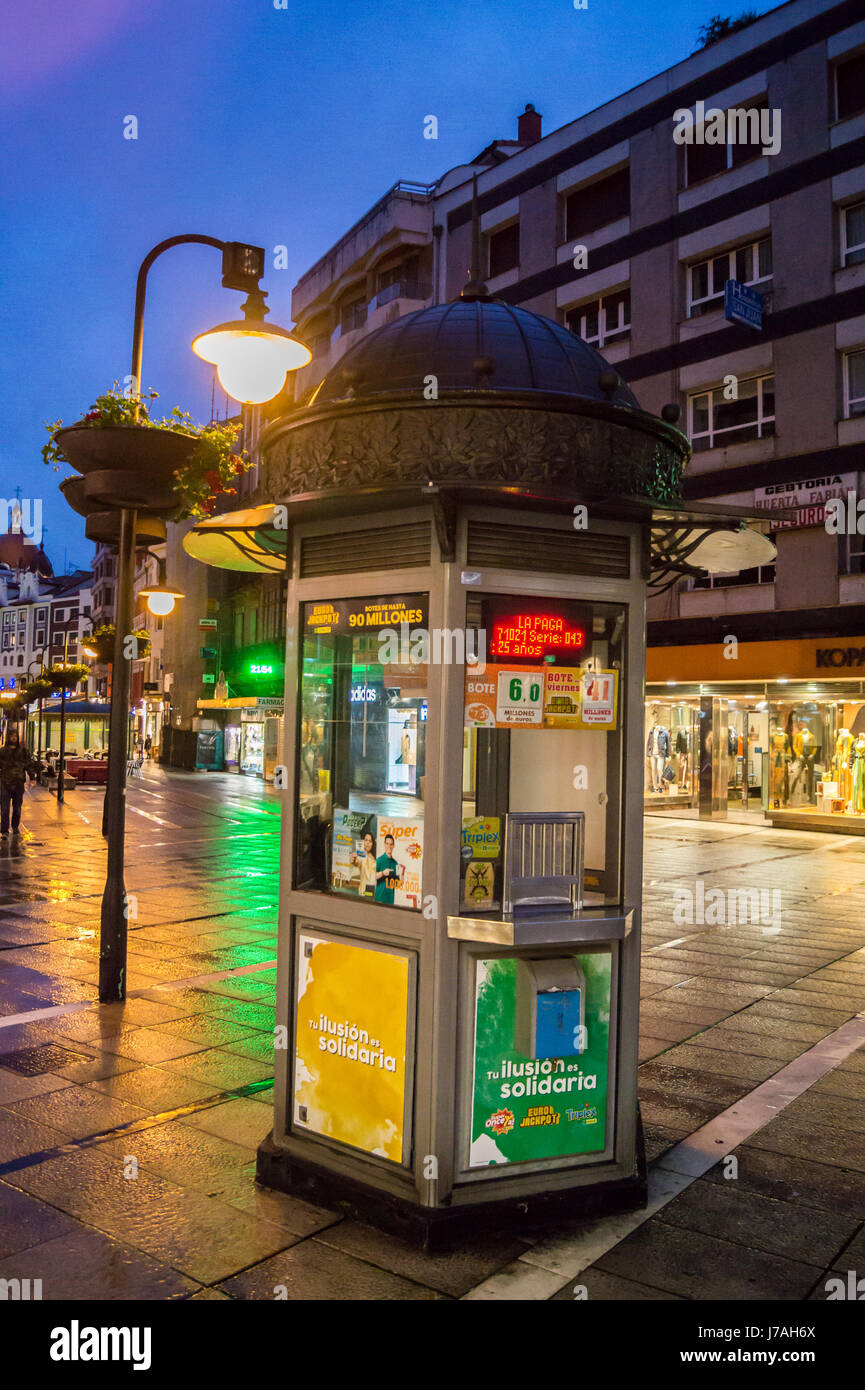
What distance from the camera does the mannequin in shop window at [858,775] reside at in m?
21.7

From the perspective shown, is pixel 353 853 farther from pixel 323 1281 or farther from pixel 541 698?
pixel 323 1281

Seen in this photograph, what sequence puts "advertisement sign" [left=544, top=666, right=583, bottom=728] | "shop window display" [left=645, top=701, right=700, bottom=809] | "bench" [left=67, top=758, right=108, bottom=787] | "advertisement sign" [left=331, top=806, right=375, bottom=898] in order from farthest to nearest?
"bench" [left=67, top=758, right=108, bottom=787] → "shop window display" [left=645, top=701, right=700, bottom=809] → "advertisement sign" [left=331, top=806, right=375, bottom=898] → "advertisement sign" [left=544, top=666, right=583, bottom=728]

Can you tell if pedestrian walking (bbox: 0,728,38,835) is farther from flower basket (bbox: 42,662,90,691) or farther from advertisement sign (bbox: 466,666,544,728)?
advertisement sign (bbox: 466,666,544,728)

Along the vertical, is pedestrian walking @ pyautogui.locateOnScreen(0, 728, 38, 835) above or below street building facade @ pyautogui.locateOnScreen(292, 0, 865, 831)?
below

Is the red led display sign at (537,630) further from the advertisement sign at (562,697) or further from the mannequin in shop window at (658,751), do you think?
the mannequin in shop window at (658,751)

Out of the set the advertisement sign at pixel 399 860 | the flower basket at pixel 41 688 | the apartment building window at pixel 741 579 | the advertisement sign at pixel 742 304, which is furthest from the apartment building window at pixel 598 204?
the advertisement sign at pixel 399 860

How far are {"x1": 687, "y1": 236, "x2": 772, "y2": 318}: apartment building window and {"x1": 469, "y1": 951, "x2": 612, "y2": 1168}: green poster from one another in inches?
917

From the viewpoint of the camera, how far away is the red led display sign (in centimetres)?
427

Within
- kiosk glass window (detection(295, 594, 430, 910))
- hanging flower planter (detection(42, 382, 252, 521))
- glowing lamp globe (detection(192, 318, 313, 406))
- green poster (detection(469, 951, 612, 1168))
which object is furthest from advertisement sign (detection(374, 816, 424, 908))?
hanging flower planter (detection(42, 382, 252, 521))

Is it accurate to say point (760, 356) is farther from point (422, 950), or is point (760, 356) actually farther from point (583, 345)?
point (422, 950)

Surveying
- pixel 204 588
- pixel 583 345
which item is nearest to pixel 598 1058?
pixel 583 345

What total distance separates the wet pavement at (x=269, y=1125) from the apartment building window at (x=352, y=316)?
109 feet
